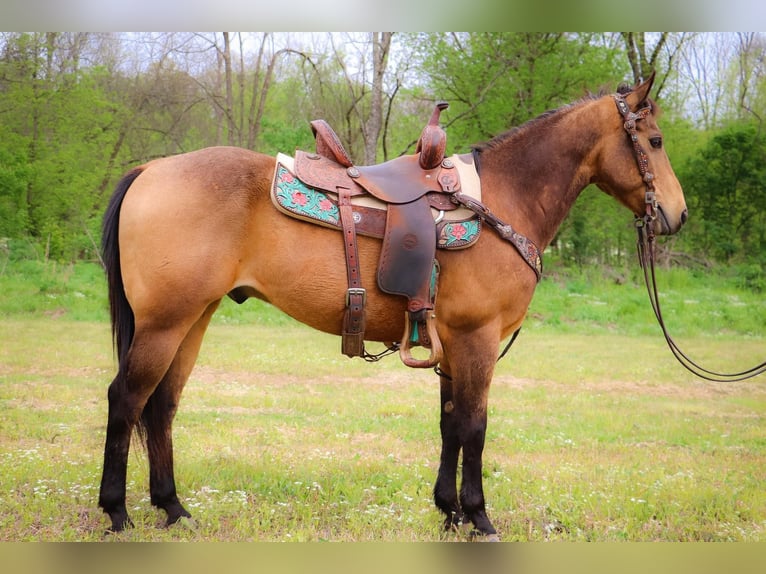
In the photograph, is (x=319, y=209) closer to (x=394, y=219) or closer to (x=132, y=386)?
(x=394, y=219)

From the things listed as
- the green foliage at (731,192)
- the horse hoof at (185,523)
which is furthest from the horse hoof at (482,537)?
the green foliage at (731,192)

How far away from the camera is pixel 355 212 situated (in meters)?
3.03

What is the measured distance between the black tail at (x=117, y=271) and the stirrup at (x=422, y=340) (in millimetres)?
1353

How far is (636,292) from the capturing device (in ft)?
32.9

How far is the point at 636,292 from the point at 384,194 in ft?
26.4

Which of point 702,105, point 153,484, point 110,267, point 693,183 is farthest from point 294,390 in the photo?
point 702,105

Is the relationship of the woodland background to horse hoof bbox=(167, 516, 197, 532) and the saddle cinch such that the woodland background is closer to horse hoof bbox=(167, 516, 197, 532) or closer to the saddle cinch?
the saddle cinch

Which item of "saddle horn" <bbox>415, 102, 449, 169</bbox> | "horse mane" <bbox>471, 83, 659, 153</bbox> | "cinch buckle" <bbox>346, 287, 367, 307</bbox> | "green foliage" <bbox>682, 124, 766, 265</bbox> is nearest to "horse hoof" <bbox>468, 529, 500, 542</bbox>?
"cinch buckle" <bbox>346, 287, 367, 307</bbox>

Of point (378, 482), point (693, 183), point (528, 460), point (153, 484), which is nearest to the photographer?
point (153, 484)

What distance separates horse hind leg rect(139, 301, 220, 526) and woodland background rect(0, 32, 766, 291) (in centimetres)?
517

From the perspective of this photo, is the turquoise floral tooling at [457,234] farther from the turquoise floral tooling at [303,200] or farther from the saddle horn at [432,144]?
the turquoise floral tooling at [303,200]

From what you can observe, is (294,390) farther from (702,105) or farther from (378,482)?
(702,105)

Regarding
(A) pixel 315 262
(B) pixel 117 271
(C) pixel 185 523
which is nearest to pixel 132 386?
(B) pixel 117 271

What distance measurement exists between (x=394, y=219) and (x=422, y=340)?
23.6 inches
